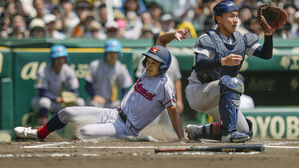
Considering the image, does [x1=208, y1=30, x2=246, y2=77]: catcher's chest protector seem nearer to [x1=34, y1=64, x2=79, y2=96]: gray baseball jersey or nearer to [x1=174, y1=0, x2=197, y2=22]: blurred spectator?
[x1=34, y1=64, x2=79, y2=96]: gray baseball jersey

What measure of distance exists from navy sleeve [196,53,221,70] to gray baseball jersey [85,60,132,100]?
322 centimetres

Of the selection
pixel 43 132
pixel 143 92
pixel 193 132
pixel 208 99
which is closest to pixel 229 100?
pixel 208 99

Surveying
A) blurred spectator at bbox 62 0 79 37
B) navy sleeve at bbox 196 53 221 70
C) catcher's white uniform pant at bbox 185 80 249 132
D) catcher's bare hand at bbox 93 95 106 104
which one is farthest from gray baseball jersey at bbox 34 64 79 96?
navy sleeve at bbox 196 53 221 70

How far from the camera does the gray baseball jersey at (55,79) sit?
8880mm

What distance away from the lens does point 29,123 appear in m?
8.72

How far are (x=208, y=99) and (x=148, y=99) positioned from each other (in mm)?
671

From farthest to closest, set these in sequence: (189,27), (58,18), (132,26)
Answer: (132,26) → (58,18) → (189,27)

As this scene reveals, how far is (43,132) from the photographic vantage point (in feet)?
22.1

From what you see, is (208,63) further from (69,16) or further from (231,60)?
(69,16)

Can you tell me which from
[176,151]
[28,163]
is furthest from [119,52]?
[28,163]

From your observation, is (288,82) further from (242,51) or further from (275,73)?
(242,51)

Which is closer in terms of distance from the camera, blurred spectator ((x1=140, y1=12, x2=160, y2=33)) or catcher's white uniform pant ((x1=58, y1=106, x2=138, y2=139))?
catcher's white uniform pant ((x1=58, y1=106, x2=138, y2=139))

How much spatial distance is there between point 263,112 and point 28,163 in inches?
204

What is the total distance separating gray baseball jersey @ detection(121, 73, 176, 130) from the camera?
20.7ft
